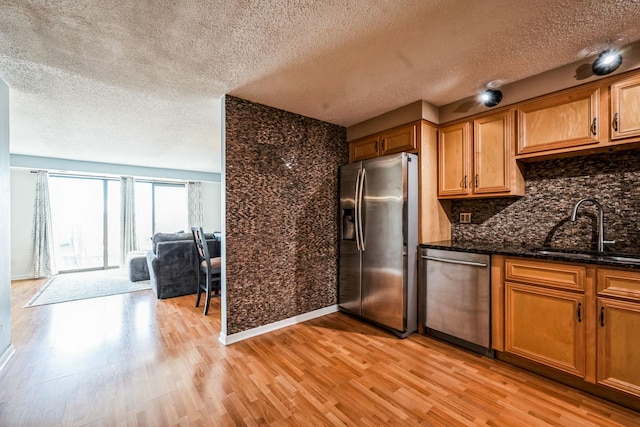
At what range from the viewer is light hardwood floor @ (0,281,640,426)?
1.62 metres

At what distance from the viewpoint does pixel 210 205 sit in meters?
7.74

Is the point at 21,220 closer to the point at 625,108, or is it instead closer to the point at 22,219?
the point at 22,219

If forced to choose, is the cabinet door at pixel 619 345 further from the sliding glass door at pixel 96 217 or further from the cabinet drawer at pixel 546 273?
the sliding glass door at pixel 96 217

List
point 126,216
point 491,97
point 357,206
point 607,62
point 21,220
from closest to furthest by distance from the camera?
point 607,62 < point 491,97 < point 357,206 < point 21,220 < point 126,216

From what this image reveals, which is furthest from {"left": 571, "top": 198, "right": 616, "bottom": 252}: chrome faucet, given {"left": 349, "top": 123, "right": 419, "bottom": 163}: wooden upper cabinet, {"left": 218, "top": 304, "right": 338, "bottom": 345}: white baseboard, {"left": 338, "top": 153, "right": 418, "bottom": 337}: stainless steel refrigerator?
{"left": 218, "top": 304, "right": 338, "bottom": 345}: white baseboard

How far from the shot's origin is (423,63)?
2.04 m

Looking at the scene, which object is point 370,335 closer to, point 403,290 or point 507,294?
point 403,290

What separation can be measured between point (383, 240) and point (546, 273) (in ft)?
4.28

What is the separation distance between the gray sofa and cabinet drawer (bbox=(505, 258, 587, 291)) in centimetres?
390

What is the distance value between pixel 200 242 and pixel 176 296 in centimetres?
124

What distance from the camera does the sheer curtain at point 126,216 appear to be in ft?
20.7

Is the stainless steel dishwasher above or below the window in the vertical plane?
below

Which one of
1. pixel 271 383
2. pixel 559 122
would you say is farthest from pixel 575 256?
pixel 271 383

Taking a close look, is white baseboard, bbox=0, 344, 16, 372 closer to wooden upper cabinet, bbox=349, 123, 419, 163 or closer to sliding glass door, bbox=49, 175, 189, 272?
wooden upper cabinet, bbox=349, 123, 419, 163
